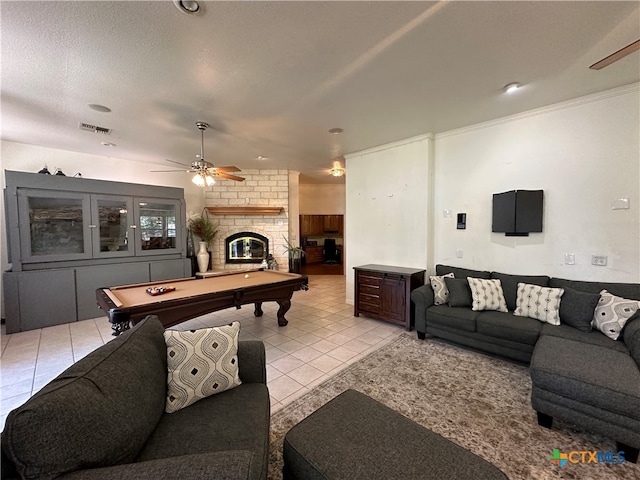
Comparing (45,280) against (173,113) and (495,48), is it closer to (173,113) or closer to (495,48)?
(173,113)

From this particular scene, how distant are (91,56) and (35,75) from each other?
0.73 metres

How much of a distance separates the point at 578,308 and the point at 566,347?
76cm

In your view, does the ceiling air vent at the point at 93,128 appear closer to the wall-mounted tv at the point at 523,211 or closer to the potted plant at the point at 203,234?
the potted plant at the point at 203,234

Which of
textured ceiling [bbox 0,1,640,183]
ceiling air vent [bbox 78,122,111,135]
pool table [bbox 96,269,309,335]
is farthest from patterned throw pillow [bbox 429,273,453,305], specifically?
ceiling air vent [bbox 78,122,111,135]

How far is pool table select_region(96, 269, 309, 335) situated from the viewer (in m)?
2.46

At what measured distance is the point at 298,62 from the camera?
7.38ft

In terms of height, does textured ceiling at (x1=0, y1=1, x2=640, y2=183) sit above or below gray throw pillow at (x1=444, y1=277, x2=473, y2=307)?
above

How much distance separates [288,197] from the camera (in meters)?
6.54

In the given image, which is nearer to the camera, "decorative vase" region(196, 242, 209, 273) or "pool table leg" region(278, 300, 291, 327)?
"pool table leg" region(278, 300, 291, 327)

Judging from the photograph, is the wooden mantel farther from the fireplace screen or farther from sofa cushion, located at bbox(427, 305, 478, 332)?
sofa cushion, located at bbox(427, 305, 478, 332)

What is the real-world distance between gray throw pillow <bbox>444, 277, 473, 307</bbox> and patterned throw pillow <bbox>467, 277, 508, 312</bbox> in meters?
0.08

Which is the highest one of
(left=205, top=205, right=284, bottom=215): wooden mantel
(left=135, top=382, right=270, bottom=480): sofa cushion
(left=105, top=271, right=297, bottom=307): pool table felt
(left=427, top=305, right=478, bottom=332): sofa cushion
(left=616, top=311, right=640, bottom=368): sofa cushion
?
(left=205, top=205, right=284, bottom=215): wooden mantel

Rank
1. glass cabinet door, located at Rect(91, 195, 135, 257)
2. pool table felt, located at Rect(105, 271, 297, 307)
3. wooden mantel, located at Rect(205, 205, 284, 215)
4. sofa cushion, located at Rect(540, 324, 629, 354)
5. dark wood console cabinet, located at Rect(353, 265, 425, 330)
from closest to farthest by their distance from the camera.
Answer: sofa cushion, located at Rect(540, 324, 629, 354)
pool table felt, located at Rect(105, 271, 297, 307)
dark wood console cabinet, located at Rect(353, 265, 425, 330)
glass cabinet door, located at Rect(91, 195, 135, 257)
wooden mantel, located at Rect(205, 205, 284, 215)

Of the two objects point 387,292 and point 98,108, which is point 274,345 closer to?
point 387,292
